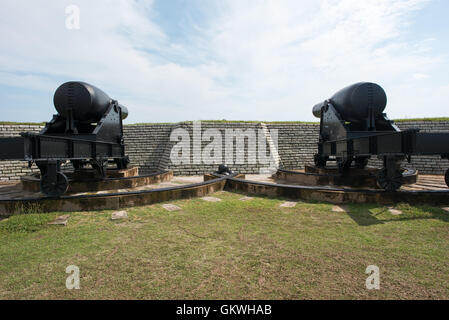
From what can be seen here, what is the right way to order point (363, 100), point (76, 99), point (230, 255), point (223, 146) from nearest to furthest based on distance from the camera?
point (230, 255) → point (76, 99) → point (363, 100) → point (223, 146)

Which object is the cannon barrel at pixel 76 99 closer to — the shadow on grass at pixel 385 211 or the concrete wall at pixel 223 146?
the concrete wall at pixel 223 146

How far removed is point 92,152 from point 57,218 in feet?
11.1

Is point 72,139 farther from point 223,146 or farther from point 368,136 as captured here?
point 223,146

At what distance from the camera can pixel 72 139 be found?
6172 mm

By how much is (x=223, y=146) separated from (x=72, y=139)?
817 centimetres

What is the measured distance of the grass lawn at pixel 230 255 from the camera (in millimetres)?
2195

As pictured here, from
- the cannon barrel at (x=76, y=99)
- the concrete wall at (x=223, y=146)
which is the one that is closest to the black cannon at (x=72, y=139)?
the cannon barrel at (x=76, y=99)

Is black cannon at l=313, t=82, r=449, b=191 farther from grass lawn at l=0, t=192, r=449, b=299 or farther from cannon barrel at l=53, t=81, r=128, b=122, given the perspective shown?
cannon barrel at l=53, t=81, r=128, b=122

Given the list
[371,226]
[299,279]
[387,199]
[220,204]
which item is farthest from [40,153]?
[387,199]

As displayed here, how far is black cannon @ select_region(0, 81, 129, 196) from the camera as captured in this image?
4934 millimetres

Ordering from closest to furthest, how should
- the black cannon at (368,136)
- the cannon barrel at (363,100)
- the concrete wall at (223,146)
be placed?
the black cannon at (368,136)
the cannon barrel at (363,100)
the concrete wall at (223,146)

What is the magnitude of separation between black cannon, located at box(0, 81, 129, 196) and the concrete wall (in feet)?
12.2

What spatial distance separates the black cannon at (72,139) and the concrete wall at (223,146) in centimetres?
371

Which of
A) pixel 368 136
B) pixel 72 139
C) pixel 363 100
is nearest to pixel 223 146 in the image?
pixel 363 100
